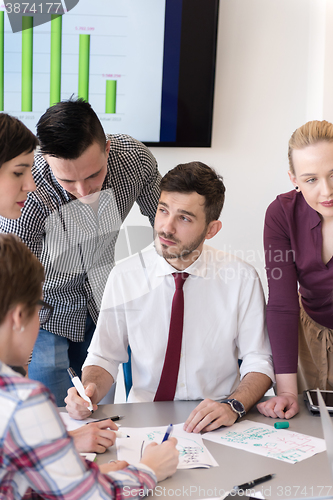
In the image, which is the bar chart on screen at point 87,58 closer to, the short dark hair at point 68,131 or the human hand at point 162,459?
the short dark hair at point 68,131

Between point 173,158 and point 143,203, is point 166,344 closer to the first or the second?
point 143,203

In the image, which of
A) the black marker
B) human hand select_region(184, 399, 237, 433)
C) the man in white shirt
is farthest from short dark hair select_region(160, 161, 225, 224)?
the black marker

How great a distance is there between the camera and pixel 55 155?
4.38 feet

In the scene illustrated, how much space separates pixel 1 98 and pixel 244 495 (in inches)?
73.3

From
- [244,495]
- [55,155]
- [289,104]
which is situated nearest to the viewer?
[244,495]

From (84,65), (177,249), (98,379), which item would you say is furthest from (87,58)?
(98,379)

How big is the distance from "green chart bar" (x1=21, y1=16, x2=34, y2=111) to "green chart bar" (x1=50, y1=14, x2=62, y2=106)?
3.5 inches

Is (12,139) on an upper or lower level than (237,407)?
upper

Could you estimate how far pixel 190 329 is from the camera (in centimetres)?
149

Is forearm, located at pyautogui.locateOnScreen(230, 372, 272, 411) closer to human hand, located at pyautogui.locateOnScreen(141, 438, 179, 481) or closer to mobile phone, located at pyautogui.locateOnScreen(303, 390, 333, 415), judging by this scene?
mobile phone, located at pyautogui.locateOnScreen(303, 390, 333, 415)

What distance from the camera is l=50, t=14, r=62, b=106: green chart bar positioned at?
2061 millimetres

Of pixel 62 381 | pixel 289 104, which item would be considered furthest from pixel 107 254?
pixel 289 104

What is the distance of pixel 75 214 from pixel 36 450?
90 cm

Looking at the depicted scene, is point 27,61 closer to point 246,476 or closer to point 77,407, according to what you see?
point 77,407
